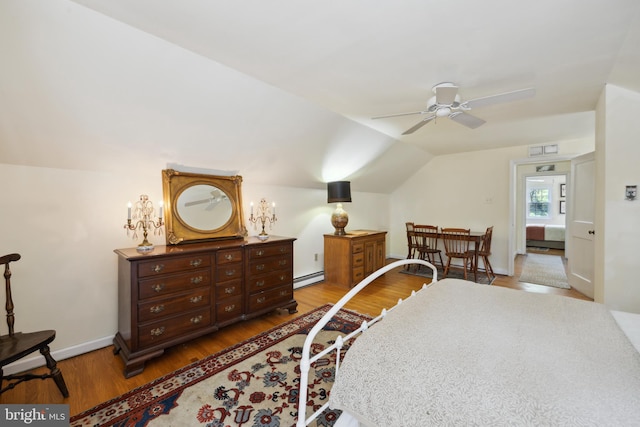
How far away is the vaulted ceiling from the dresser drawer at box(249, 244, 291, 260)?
3.27ft

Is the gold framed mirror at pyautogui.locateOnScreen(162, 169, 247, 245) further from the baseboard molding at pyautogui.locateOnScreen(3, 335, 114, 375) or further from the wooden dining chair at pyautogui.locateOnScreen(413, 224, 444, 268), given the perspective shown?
the wooden dining chair at pyautogui.locateOnScreen(413, 224, 444, 268)

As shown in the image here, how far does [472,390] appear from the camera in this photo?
94cm

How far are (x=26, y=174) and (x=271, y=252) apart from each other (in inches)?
79.2

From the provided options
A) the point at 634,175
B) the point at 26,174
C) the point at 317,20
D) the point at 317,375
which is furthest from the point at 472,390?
the point at 26,174

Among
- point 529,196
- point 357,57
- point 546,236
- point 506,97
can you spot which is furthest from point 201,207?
point 529,196

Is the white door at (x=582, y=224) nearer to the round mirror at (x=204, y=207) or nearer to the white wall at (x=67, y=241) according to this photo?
the round mirror at (x=204, y=207)

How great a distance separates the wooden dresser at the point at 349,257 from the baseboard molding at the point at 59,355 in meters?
2.74

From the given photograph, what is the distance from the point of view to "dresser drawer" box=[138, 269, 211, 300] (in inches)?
80.0

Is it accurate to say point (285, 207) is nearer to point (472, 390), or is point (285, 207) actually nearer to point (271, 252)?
point (271, 252)

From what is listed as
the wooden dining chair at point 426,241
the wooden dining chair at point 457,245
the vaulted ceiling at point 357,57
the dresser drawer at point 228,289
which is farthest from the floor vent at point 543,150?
the dresser drawer at point 228,289

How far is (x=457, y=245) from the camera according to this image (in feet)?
15.8

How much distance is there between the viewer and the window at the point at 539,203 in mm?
7855

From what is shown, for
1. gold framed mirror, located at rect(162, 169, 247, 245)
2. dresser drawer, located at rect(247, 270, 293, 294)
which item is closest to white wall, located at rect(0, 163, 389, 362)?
gold framed mirror, located at rect(162, 169, 247, 245)

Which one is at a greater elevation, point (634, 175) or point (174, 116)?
point (174, 116)
